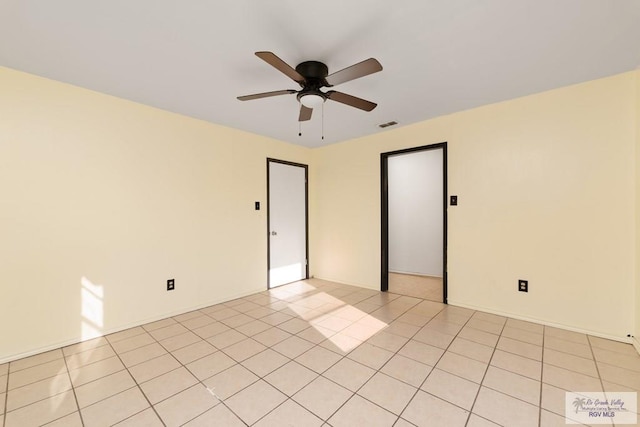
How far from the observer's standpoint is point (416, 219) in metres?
5.26

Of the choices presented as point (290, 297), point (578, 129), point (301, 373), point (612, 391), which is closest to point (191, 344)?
point (301, 373)

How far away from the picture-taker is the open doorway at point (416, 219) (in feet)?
16.2

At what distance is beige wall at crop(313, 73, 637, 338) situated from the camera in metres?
2.42

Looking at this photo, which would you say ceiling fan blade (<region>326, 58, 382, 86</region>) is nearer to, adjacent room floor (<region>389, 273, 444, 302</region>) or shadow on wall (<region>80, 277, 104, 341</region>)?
shadow on wall (<region>80, 277, 104, 341</region>)

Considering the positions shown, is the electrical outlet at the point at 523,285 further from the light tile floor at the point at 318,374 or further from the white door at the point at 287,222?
the white door at the point at 287,222

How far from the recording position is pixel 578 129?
2.57 meters

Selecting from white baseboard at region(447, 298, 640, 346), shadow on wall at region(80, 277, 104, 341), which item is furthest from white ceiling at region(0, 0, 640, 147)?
white baseboard at region(447, 298, 640, 346)

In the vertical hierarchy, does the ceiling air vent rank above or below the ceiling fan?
above

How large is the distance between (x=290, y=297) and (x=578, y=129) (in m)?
3.76

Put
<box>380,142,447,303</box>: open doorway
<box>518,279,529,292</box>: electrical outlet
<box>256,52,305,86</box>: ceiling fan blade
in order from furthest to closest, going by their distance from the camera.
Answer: <box>380,142,447,303</box>: open doorway, <box>518,279,529,292</box>: electrical outlet, <box>256,52,305,86</box>: ceiling fan blade

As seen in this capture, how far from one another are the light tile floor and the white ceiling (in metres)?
2.40

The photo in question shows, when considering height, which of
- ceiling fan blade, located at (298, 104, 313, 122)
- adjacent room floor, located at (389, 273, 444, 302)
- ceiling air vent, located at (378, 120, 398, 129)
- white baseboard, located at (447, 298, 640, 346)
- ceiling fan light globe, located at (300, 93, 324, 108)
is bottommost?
adjacent room floor, located at (389, 273, 444, 302)

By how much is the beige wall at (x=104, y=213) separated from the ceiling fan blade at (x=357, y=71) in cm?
225

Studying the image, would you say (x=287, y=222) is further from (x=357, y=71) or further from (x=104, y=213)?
(x=357, y=71)
